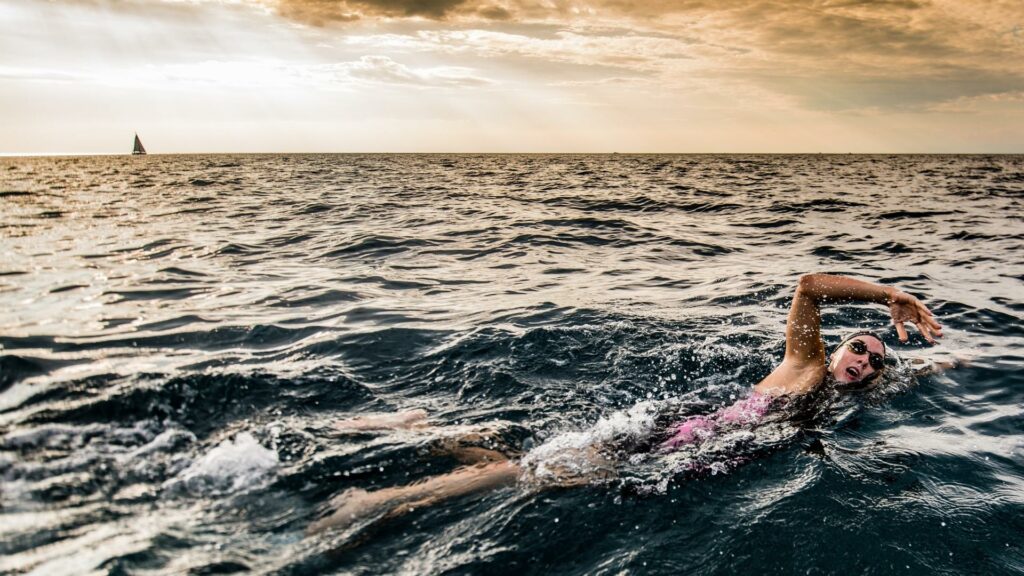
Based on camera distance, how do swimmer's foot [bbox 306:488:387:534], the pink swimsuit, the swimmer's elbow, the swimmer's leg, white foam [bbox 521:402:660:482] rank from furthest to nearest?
the swimmer's elbow, the pink swimsuit, white foam [bbox 521:402:660:482], the swimmer's leg, swimmer's foot [bbox 306:488:387:534]

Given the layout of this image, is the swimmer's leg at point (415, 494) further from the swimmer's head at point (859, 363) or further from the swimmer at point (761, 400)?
the swimmer's head at point (859, 363)

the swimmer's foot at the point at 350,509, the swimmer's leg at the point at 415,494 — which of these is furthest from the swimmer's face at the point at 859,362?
the swimmer's foot at the point at 350,509

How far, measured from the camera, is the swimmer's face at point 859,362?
19.1 ft

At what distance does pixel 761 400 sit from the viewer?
5.48 metres

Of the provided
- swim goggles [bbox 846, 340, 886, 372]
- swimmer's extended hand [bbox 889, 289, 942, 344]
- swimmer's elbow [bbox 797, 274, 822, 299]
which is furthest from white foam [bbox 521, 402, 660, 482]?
swimmer's extended hand [bbox 889, 289, 942, 344]

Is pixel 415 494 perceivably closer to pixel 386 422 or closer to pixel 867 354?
pixel 386 422

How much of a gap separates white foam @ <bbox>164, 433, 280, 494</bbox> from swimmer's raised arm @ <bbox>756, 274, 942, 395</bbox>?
14.2 feet

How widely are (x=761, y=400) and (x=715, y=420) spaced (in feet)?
2.11

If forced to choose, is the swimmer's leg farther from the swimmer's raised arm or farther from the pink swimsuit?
the swimmer's raised arm

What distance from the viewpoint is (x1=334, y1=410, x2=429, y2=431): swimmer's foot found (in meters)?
5.02

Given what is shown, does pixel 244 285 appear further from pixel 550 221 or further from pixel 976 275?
pixel 976 275

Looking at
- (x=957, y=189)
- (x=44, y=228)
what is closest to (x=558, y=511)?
(x=44, y=228)

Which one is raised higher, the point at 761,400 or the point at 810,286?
the point at 810,286

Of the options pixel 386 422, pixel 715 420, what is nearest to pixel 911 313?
pixel 715 420
